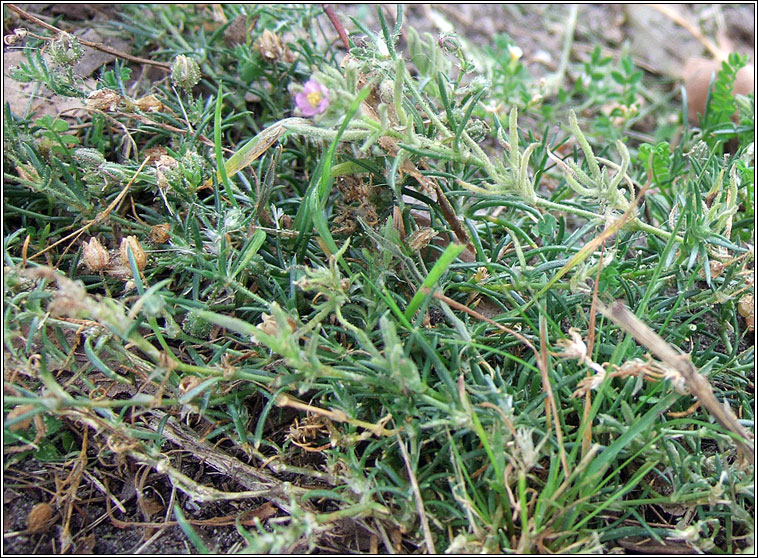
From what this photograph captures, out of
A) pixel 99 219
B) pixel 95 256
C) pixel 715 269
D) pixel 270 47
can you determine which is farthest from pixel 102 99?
pixel 715 269

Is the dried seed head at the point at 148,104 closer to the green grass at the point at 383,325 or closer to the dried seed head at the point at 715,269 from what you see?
the green grass at the point at 383,325

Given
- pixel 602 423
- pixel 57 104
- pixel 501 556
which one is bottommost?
pixel 501 556

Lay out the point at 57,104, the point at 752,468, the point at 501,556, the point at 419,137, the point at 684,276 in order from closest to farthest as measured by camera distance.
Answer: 1. the point at 501,556
2. the point at 752,468
3. the point at 419,137
4. the point at 684,276
5. the point at 57,104

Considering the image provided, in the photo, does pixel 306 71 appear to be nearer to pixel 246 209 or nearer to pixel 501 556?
pixel 246 209

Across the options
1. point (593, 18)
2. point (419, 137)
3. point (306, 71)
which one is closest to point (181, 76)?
point (306, 71)

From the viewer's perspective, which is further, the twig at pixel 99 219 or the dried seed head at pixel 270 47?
the dried seed head at pixel 270 47

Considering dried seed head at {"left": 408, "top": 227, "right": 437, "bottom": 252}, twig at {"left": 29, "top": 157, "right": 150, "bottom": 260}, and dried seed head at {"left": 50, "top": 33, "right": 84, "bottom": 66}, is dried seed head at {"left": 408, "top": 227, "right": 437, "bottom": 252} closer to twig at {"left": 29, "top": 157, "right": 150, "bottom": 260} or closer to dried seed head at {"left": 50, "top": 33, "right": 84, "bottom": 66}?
twig at {"left": 29, "top": 157, "right": 150, "bottom": 260}

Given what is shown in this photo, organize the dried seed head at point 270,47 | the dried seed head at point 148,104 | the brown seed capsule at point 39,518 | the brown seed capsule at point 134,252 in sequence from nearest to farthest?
the brown seed capsule at point 39,518
the brown seed capsule at point 134,252
the dried seed head at point 148,104
the dried seed head at point 270,47

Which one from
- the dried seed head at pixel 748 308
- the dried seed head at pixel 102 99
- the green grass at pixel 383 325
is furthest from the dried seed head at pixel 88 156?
the dried seed head at pixel 748 308
